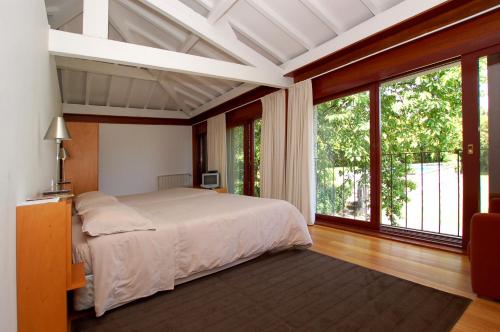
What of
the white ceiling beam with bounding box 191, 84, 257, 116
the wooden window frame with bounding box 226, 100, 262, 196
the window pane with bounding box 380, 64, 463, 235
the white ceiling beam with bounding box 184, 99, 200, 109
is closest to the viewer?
the window pane with bounding box 380, 64, 463, 235

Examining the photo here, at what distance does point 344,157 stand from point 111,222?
3.21 meters

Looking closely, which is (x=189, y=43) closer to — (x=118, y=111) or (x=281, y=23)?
(x=281, y=23)

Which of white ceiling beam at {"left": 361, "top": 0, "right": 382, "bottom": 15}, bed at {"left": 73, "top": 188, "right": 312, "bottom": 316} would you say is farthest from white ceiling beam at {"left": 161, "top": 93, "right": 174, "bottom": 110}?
Answer: white ceiling beam at {"left": 361, "top": 0, "right": 382, "bottom": 15}

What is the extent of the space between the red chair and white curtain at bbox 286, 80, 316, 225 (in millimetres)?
2206

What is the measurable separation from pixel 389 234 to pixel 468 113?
1553 millimetres

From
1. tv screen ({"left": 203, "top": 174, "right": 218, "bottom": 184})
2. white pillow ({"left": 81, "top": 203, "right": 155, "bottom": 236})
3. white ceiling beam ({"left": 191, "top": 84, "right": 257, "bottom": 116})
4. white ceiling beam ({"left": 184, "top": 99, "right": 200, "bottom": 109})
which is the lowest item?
white pillow ({"left": 81, "top": 203, "right": 155, "bottom": 236})

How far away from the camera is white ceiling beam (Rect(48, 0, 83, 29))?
11.1ft

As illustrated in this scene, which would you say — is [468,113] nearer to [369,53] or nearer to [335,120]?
[369,53]

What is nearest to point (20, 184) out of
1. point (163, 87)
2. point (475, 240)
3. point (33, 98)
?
point (33, 98)

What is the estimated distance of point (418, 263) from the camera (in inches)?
93.1

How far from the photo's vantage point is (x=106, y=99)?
620cm

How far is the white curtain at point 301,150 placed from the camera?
153 inches

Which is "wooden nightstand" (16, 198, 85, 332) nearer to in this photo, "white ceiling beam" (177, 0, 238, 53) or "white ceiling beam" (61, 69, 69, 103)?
"white ceiling beam" (177, 0, 238, 53)

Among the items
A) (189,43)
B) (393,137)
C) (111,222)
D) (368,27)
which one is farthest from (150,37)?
(393,137)
